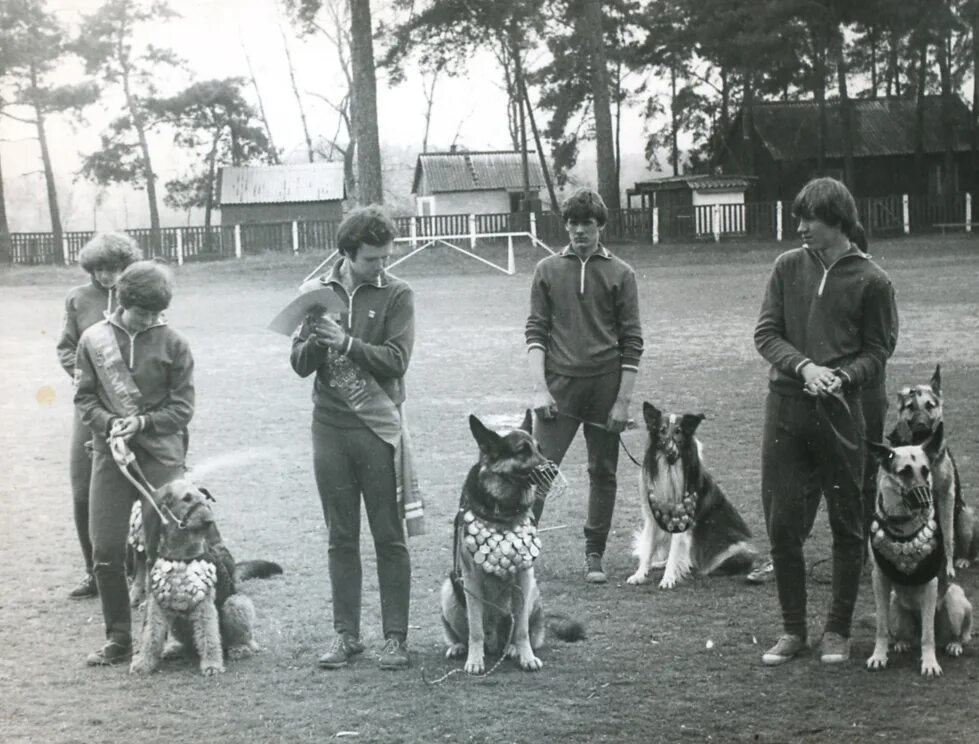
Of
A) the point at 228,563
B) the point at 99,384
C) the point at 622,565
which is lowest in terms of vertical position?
the point at 622,565

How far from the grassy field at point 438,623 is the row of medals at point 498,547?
0.46 m

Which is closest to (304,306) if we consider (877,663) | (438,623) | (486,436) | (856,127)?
(486,436)

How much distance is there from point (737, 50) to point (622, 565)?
111ft

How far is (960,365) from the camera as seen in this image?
1289 centimetres

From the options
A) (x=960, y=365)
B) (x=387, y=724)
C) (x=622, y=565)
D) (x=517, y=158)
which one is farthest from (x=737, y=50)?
(x=387, y=724)

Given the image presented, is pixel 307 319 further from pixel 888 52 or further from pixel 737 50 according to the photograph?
pixel 888 52

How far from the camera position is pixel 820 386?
4.60 meters

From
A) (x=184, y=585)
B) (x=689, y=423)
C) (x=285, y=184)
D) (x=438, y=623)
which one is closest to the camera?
(x=184, y=585)

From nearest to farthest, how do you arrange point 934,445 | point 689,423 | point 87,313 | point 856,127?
point 934,445 < point 87,313 < point 689,423 < point 856,127

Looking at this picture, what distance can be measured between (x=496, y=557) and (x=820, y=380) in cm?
148

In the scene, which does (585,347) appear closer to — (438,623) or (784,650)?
(438,623)

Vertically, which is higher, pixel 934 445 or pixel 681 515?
pixel 934 445

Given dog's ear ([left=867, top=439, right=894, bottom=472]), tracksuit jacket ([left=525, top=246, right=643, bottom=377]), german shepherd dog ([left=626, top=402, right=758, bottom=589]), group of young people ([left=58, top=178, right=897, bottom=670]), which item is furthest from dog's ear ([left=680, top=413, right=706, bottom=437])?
dog's ear ([left=867, top=439, right=894, bottom=472])

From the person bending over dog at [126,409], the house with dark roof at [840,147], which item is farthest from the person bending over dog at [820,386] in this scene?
the house with dark roof at [840,147]
